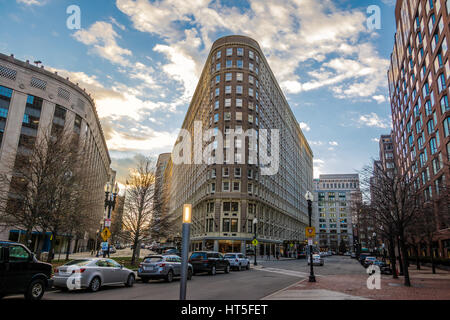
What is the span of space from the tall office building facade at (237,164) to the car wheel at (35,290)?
39971mm

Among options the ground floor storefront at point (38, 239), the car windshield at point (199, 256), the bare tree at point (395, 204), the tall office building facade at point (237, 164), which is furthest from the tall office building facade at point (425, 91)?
the ground floor storefront at point (38, 239)

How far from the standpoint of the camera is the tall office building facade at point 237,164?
59750 millimetres

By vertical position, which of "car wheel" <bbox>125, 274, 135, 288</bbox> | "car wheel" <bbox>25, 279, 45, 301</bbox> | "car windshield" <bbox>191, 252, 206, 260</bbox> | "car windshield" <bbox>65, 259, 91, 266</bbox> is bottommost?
"car wheel" <bbox>125, 274, 135, 288</bbox>

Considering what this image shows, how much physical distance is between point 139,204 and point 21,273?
22.5 m

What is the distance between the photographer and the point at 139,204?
32188 mm

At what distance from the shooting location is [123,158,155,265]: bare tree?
31.1 m

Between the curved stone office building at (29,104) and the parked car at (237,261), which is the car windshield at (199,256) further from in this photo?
the curved stone office building at (29,104)

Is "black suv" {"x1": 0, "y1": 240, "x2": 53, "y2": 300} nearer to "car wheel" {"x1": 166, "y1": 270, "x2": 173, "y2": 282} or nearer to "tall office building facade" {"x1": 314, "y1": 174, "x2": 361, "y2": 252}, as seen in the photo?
"car wheel" {"x1": 166, "y1": 270, "x2": 173, "y2": 282}

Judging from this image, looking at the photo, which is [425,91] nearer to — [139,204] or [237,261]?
[237,261]

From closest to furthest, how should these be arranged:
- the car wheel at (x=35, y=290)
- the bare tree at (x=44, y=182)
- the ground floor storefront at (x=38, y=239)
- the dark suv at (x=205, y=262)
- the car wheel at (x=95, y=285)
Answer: the car wheel at (x=35, y=290) < the car wheel at (x=95, y=285) < the bare tree at (x=44, y=182) < the dark suv at (x=205, y=262) < the ground floor storefront at (x=38, y=239)

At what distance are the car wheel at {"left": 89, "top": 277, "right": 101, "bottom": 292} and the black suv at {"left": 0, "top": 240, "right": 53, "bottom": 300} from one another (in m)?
2.30

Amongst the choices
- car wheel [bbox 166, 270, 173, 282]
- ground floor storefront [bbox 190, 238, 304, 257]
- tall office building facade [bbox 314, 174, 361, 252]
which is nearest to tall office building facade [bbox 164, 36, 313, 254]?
ground floor storefront [bbox 190, 238, 304, 257]

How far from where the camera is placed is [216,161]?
61906 millimetres

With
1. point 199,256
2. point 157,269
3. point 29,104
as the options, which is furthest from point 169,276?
point 29,104
